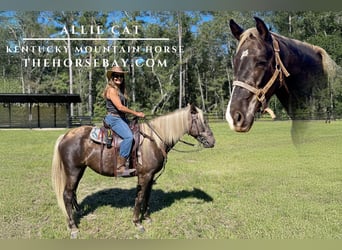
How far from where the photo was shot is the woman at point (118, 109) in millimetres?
2809

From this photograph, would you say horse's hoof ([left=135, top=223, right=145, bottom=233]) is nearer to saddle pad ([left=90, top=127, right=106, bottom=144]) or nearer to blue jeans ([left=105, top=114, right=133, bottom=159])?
blue jeans ([left=105, top=114, right=133, bottom=159])

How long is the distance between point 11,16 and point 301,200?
429 cm

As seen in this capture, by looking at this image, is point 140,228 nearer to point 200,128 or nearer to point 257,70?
point 200,128

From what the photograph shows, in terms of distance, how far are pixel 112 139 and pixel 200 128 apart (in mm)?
946

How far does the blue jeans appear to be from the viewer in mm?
2924

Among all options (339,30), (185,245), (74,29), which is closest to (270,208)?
(185,245)

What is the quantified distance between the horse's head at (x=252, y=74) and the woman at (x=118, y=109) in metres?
1.48

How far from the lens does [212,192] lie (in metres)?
4.11

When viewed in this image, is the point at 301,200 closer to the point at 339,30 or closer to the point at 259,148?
the point at 259,148

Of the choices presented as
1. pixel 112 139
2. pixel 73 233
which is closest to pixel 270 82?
pixel 112 139

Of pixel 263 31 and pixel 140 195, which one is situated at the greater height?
pixel 263 31

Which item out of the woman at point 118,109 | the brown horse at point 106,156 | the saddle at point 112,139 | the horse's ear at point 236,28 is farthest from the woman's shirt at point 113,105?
the horse's ear at point 236,28

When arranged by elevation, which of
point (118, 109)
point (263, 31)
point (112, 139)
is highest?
point (263, 31)

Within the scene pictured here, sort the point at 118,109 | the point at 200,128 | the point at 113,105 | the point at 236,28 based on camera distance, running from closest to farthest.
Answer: the point at 236,28
the point at 118,109
the point at 113,105
the point at 200,128
